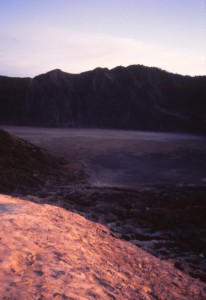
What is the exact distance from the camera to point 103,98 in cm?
4719

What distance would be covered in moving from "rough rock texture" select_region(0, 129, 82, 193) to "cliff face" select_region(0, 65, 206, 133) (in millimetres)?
29366

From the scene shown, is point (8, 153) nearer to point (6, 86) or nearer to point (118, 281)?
point (118, 281)

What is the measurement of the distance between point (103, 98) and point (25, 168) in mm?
36650

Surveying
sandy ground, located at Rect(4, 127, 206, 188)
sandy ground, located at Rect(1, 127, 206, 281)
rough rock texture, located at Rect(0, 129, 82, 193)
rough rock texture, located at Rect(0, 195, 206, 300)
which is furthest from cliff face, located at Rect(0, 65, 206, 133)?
rough rock texture, located at Rect(0, 195, 206, 300)

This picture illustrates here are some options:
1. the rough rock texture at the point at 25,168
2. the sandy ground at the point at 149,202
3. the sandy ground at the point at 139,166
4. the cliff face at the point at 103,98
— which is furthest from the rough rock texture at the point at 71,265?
the cliff face at the point at 103,98

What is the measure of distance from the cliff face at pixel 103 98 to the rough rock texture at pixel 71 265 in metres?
37.2

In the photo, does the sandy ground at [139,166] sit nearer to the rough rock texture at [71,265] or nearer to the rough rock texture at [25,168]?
the rough rock texture at [25,168]

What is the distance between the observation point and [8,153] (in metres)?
12.7

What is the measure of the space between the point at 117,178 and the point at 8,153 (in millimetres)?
4925

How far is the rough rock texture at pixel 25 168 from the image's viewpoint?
1037 centimetres

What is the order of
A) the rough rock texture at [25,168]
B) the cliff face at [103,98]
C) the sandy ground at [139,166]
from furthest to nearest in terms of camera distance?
the cliff face at [103,98], the sandy ground at [139,166], the rough rock texture at [25,168]

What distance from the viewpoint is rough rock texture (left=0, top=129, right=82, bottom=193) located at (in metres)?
10.4

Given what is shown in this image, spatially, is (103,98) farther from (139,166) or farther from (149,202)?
(149,202)

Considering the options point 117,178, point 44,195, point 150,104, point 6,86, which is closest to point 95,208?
point 44,195
